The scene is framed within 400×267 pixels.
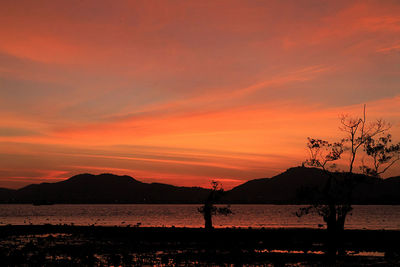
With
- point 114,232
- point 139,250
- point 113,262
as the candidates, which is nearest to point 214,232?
point 114,232

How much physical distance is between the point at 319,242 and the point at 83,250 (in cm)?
2545

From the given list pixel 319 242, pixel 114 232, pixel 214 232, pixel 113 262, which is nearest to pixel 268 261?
pixel 113 262

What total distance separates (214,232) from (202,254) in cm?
2180

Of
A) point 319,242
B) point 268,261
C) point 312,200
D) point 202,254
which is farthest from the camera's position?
point 319,242

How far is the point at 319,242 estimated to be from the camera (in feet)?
162

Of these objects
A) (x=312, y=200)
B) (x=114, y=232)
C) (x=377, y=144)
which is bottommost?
(x=114, y=232)

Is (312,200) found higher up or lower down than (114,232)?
higher up

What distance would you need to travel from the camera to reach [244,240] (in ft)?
172

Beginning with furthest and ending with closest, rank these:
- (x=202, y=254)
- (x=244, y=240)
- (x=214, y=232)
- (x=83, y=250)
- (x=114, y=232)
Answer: (x=114, y=232) → (x=214, y=232) → (x=244, y=240) → (x=83, y=250) → (x=202, y=254)

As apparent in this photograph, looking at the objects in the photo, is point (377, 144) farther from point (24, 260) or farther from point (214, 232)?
point (24, 260)

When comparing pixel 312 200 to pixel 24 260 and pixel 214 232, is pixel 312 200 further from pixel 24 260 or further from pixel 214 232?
pixel 24 260

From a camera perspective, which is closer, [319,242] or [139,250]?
[139,250]

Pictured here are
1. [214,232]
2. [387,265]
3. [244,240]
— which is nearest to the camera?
[387,265]

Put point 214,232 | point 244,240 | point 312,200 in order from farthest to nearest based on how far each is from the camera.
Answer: point 214,232
point 244,240
point 312,200
